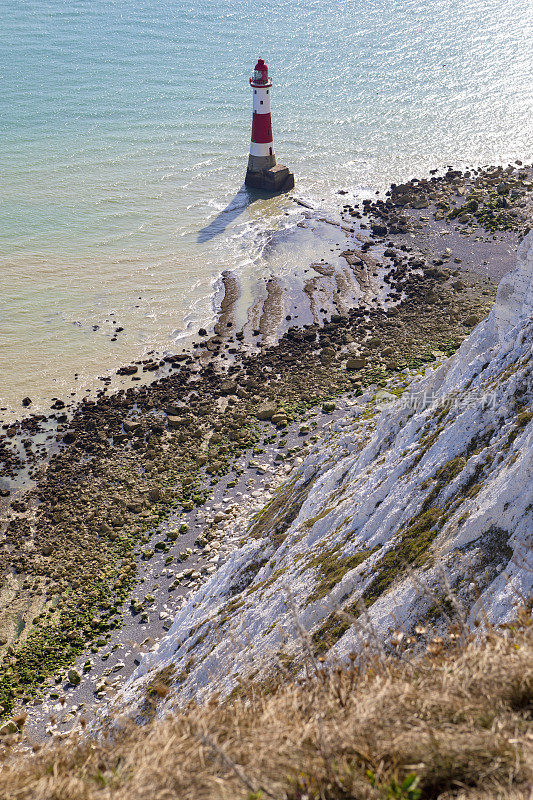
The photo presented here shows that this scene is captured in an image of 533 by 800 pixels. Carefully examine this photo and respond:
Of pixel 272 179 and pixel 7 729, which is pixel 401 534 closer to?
pixel 7 729

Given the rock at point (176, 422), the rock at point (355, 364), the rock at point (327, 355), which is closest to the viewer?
the rock at point (176, 422)

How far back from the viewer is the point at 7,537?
77.6ft

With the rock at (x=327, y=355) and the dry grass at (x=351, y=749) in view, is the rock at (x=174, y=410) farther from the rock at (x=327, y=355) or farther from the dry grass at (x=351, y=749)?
the dry grass at (x=351, y=749)

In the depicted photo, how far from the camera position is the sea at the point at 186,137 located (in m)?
39.4

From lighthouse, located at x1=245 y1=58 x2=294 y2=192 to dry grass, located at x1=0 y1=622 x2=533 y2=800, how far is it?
49.1 m

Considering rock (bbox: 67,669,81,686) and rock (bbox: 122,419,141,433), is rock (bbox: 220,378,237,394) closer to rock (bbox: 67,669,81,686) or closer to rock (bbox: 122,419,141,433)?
rock (bbox: 122,419,141,433)

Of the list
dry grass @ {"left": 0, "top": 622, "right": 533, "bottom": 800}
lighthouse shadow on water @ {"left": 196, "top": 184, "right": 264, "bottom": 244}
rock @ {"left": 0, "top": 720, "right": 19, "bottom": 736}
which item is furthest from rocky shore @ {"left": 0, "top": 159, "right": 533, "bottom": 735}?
lighthouse shadow on water @ {"left": 196, "top": 184, "right": 264, "bottom": 244}

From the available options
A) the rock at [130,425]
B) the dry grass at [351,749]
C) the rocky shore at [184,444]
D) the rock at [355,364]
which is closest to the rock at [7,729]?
the rocky shore at [184,444]

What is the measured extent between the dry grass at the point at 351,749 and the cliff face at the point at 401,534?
3.39 ft

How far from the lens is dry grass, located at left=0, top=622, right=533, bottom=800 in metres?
5.05

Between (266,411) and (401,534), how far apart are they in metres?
17.4

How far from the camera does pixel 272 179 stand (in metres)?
51.5

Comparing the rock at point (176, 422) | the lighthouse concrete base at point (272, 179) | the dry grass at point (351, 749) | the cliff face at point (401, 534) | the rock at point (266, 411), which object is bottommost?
the rock at point (176, 422)

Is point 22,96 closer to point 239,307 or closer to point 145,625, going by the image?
point 239,307
